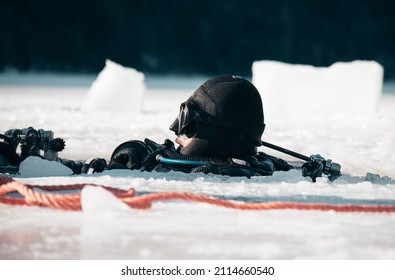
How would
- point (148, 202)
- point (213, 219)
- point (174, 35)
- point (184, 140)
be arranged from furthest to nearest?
point (174, 35), point (184, 140), point (148, 202), point (213, 219)

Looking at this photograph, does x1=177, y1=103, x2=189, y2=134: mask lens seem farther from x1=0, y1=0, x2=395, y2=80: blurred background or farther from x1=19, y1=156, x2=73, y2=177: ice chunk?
x1=0, y1=0, x2=395, y2=80: blurred background

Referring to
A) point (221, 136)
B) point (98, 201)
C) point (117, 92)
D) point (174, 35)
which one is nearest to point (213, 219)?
point (98, 201)

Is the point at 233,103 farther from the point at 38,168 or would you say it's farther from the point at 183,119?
the point at 38,168

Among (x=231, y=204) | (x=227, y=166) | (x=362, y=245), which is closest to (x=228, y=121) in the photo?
(x=227, y=166)

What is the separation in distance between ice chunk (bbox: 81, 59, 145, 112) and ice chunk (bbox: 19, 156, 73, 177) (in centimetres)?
584

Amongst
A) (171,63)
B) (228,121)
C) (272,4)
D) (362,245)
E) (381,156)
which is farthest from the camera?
(272,4)

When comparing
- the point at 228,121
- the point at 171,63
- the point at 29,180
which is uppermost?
the point at 171,63

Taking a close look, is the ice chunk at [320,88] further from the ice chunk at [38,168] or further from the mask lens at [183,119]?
the ice chunk at [38,168]

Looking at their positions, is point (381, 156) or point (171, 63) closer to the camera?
point (381, 156)

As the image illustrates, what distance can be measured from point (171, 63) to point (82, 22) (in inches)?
98.3

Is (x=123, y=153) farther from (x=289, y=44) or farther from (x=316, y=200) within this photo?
(x=289, y=44)

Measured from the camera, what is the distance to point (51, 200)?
10.8 feet

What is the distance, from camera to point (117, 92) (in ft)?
33.9

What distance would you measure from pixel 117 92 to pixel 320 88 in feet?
9.38
